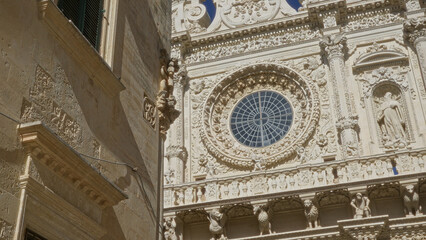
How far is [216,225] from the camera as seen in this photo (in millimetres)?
14930

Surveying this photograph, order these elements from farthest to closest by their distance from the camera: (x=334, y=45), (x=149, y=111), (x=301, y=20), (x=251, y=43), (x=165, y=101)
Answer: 1. (x=251, y=43)
2. (x=301, y=20)
3. (x=334, y=45)
4. (x=165, y=101)
5. (x=149, y=111)

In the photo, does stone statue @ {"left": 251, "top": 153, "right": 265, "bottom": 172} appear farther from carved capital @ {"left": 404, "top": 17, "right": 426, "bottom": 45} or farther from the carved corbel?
the carved corbel

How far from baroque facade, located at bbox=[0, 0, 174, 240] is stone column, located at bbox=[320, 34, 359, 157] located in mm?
8636

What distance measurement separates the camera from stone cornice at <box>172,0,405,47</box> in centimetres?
1873

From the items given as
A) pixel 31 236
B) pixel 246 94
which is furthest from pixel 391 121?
pixel 31 236

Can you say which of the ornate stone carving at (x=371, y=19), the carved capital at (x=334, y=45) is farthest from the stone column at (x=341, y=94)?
the ornate stone carving at (x=371, y=19)

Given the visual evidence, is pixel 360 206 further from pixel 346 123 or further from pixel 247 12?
pixel 247 12

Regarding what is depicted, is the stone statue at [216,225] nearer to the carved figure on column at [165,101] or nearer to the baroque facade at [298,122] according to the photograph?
the baroque facade at [298,122]

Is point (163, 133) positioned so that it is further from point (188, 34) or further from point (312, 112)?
point (188, 34)

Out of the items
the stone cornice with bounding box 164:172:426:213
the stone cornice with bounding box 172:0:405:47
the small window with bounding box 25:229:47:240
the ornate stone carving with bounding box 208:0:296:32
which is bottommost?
the small window with bounding box 25:229:47:240

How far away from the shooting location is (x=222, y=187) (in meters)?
15.7

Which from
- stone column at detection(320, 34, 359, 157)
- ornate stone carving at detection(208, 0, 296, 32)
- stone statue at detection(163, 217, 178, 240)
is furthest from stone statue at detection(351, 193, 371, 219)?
ornate stone carving at detection(208, 0, 296, 32)

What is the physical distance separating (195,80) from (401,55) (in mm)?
6937

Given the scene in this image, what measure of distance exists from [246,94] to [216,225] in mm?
6087
